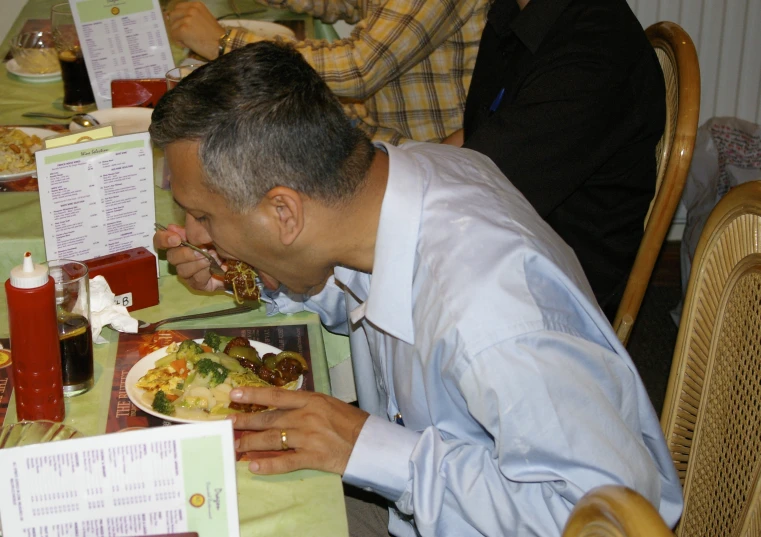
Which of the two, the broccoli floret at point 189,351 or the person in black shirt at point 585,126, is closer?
the broccoli floret at point 189,351

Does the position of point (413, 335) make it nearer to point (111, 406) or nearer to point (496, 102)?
point (111, 406)

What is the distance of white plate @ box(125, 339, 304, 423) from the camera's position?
44.0 inches

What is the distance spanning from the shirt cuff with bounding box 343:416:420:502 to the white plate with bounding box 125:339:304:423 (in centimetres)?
17

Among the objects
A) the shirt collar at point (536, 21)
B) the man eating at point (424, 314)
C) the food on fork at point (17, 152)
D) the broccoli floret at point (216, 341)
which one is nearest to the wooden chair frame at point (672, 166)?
the shirt collar at point (536, 21)

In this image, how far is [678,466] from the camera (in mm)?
1256

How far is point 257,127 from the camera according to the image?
105cm

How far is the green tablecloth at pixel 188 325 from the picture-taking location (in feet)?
3.22

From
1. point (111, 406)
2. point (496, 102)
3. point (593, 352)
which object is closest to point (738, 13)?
point (496, 102)

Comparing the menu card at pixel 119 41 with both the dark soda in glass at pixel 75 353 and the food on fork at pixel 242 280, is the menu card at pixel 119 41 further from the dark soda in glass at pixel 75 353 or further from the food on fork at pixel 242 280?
the dark soda in glass at pixel 75 353

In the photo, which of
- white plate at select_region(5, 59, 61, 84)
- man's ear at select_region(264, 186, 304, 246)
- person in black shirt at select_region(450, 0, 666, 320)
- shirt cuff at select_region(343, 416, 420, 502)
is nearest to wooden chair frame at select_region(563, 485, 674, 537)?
shirt cuff at select_region(343, 416, 420, 502)

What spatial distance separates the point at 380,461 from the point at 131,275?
1.87 feet

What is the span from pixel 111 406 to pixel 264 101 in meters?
0.45

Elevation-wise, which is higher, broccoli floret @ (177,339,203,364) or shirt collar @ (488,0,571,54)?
shirt collar @ (488,0,571,54)

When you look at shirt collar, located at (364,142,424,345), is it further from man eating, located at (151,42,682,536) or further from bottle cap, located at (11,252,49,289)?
bottle cap, located at (11,252,49,289)
